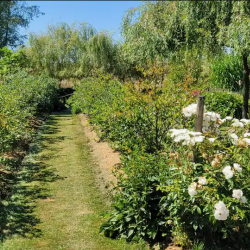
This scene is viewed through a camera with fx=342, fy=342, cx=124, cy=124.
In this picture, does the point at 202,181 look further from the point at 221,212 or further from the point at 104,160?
the point at 104,160

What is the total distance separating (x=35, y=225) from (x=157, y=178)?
1794mm

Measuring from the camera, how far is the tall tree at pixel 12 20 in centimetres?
2823

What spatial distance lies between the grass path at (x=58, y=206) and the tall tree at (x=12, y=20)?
74.9 feet

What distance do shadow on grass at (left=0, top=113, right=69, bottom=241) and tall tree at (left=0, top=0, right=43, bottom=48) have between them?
2284 centimetres

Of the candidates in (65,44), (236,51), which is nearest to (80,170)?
(236,51)

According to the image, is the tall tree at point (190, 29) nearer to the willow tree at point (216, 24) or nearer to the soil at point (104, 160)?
the willow tree at point (216, 24)

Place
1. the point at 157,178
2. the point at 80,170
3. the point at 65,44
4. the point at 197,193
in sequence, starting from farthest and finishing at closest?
Answer: the point at 65,44 → the point at 80,170 → the point at 157,178 → the point at 197,193

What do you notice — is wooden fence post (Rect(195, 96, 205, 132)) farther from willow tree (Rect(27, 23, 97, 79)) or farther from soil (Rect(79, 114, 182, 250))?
willow tree (Rect(27, 23, 97, 79))

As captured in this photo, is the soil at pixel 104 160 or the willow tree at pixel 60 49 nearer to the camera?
the soil at pixel 104 160

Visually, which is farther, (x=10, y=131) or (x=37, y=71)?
(x=37, y=71)

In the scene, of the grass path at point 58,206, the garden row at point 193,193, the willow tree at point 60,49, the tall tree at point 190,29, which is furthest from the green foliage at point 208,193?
the willow tree at point 60,49

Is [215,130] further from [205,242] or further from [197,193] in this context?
[205,242]

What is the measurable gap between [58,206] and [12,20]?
27.3 m

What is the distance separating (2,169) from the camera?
21.3 ft
